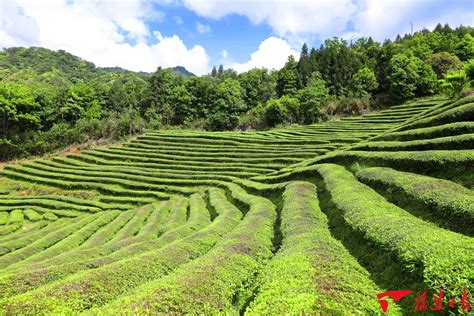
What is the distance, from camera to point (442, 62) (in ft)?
229

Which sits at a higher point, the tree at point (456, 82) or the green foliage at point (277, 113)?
the tree at point (456, 82)

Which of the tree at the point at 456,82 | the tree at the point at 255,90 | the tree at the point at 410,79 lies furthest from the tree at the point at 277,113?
the tree at the point at 456,82

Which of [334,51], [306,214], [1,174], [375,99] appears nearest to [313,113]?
[375,99]

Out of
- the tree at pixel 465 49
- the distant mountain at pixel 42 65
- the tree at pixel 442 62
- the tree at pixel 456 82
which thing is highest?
the distant mountain at pixel 42 65

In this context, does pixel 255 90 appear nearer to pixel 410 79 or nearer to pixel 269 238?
pixel 410 79

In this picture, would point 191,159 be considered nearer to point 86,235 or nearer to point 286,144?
point 286,144

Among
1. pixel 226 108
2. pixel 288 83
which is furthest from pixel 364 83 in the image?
pixel 226 108

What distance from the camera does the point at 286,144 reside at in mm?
48344

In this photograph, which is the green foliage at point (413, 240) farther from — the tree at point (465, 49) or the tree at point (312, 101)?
the tree at point (465, 49)

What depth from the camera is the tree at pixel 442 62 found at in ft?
224

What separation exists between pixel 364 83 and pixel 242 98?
35168mm

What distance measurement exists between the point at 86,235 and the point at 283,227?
1799 cm

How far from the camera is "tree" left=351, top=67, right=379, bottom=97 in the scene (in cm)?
7200

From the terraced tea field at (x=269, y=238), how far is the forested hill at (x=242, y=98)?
114 ft
